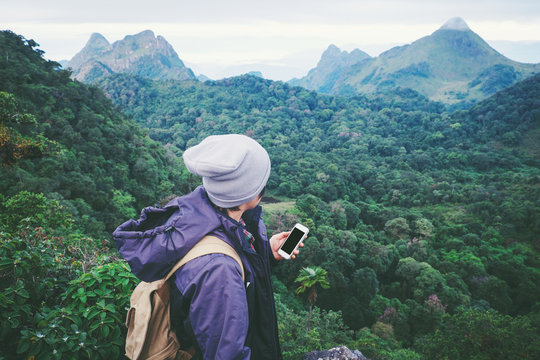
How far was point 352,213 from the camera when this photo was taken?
3456 centimetres

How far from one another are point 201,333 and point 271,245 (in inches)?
46.8

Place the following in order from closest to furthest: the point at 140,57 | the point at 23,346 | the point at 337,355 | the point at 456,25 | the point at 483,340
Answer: the point at 23,346, the point at 337,355, the point at 483,340, the point at 140,57, the point at 456,25

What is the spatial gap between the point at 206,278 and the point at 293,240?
111 cm

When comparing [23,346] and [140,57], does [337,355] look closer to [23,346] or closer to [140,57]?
[23,346]

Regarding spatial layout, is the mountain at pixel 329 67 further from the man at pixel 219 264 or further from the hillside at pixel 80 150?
the man at pixel 219 264

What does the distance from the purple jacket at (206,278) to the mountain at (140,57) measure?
130385 millimetres

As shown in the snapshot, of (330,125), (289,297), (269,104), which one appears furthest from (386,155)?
(289,297)

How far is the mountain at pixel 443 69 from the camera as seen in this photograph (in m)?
115

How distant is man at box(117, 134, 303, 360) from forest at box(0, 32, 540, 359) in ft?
3.84

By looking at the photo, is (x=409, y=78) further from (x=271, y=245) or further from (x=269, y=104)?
(x=271, y=245)

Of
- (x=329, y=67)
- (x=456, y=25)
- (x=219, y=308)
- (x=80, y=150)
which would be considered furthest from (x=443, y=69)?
(x=219, y=308)

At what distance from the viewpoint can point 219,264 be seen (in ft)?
4.63

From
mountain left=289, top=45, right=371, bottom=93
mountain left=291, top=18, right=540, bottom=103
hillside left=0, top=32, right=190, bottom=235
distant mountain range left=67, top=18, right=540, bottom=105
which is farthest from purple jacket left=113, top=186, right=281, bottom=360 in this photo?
mountain left=289, top=45, right=371, bottom=93

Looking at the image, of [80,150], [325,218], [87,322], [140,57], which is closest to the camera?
[87,322]
